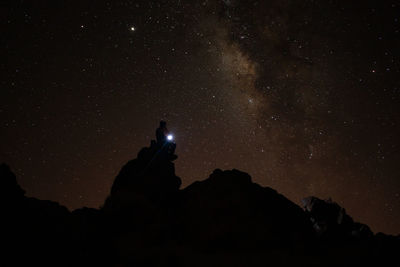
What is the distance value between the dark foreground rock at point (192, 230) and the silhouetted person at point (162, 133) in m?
5.84

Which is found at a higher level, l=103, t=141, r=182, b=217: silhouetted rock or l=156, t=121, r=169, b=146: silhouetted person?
Answer: l=156, t=121, r=169, b=146: silhouetted person

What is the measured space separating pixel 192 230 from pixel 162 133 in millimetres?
14393

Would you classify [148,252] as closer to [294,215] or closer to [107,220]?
[107,220]

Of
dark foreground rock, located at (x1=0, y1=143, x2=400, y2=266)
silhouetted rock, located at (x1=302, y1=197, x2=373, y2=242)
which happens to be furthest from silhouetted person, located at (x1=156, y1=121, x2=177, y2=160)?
silhouetted rock, located at (x1=302, y1=197, x2=373, y2=242)

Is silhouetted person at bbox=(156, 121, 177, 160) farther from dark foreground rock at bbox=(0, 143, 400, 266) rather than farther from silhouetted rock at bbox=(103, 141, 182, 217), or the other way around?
dark foreground rock at bbox=(0, 143, 400, 266)

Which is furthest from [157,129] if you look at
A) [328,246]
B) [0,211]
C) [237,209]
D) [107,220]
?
[328,246]

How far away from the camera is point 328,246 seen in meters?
21.9

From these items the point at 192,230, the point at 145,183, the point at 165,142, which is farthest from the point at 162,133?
the point at 192,230

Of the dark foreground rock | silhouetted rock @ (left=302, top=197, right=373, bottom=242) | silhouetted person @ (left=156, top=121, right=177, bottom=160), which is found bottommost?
the dark foreground rock

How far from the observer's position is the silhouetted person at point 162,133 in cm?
3237

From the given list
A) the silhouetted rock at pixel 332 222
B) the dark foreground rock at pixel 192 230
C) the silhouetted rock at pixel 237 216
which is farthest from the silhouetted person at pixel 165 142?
the silhouetted rock at pixel 332 222

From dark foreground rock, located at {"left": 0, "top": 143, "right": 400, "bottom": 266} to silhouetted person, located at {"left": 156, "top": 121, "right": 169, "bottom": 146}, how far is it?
584 centimetres

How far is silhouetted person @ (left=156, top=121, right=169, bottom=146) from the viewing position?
106 ft

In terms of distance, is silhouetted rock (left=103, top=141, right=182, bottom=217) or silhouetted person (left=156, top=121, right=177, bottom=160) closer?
silhouetted rock (left=103, top=141, right=182, bottom=217)
